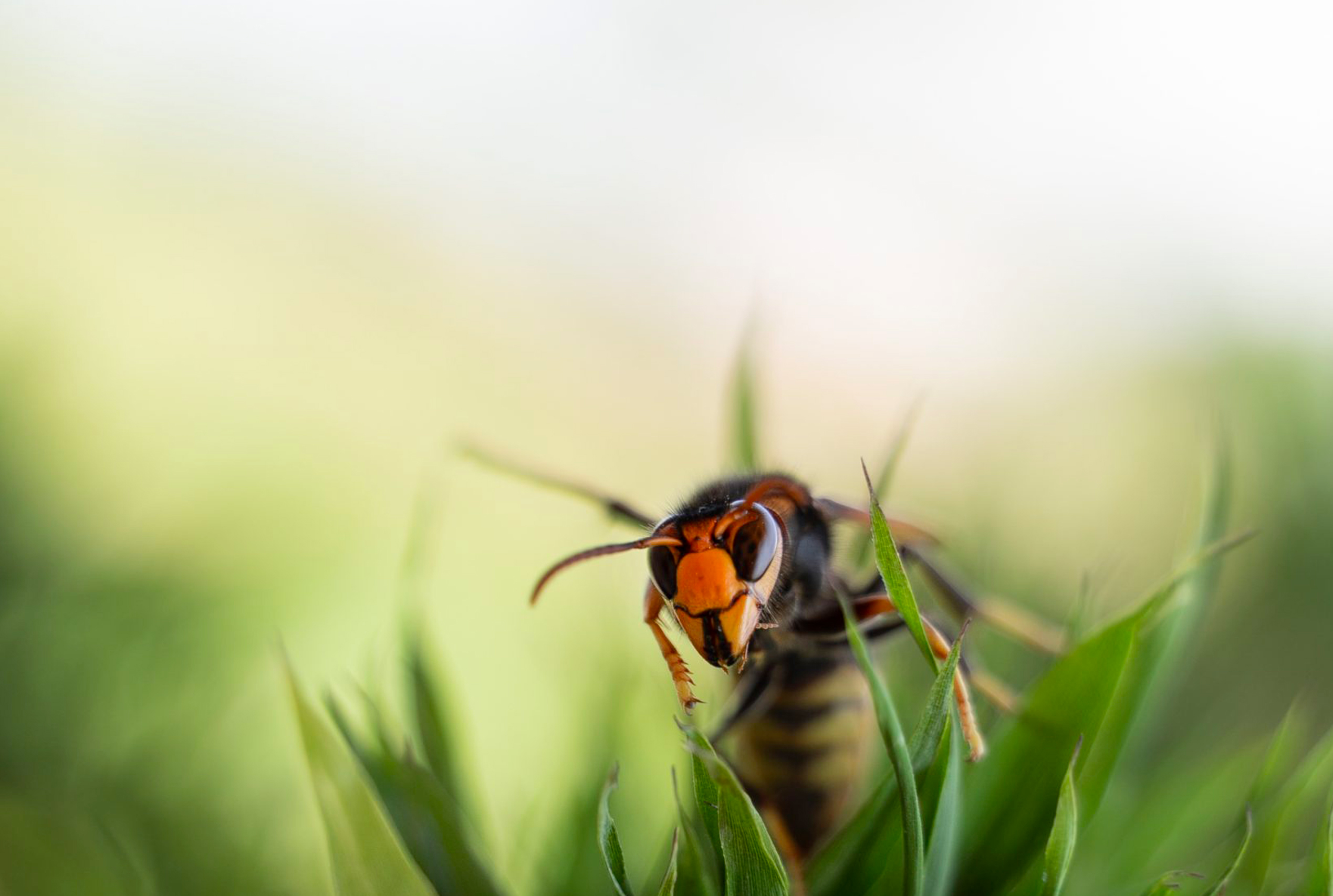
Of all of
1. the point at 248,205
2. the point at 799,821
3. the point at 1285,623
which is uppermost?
the point at 1285,623

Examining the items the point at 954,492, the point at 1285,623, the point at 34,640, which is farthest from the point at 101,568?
the point at 1285,623

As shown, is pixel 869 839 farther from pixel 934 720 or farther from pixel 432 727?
pixel 432 727

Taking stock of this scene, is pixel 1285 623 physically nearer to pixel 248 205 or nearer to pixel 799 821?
pixel 799 821

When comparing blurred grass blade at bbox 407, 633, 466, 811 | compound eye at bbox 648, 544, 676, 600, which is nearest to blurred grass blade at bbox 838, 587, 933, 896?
compound eye at bbox 648, 544, 676, 600

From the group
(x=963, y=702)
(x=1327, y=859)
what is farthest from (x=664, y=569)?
(x=1327, y=859)

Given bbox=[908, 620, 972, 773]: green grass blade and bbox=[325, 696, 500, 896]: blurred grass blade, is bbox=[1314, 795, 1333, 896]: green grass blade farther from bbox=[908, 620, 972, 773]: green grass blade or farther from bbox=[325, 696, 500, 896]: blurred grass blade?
bbox=[325, 696, 500, 896]: blurred grass blade

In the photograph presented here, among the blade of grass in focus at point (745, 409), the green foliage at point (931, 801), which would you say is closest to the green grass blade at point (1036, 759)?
the green foliage at point (931, 801)

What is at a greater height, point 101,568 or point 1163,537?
point 1163,537
